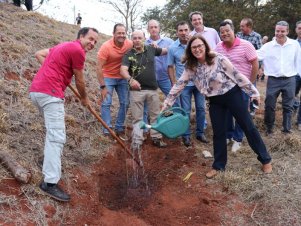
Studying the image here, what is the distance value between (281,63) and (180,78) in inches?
77.9

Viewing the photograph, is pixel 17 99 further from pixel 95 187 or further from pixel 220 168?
pixel 220 168

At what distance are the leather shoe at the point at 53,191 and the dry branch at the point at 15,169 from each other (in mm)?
181

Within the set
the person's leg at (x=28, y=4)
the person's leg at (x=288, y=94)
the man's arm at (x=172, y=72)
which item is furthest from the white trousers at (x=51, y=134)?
the person's leg at (x=28, y=4)

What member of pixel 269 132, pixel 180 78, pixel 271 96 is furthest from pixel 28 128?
pixel 269 132

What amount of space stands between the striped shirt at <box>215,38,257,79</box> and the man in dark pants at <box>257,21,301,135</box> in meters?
0.95

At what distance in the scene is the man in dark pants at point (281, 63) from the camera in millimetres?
5238

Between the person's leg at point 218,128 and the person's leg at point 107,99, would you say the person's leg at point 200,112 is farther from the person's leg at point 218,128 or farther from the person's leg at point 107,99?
the person's leg at point 107,99

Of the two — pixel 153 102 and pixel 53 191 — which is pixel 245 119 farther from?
pixel 53 191

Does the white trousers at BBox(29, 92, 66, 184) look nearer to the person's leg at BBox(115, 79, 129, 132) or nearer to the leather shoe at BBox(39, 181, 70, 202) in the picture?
the leather shoe at BBox(39, 181, 70, 202)

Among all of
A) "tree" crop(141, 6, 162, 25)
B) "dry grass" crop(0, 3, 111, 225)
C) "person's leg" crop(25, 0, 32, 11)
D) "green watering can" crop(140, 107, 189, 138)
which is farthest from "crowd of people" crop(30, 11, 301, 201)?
"tree" crop(141, 6, 162, 25)

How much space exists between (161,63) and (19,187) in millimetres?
2889

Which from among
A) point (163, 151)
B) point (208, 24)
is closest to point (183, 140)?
point (163, 151)

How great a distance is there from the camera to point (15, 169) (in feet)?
11.7

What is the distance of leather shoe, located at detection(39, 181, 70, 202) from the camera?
3.49 meters
